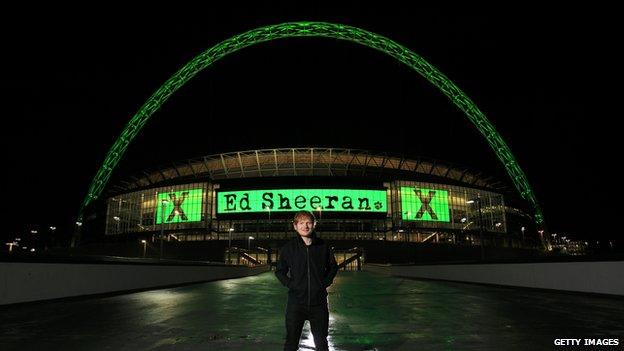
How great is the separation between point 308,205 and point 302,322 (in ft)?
221

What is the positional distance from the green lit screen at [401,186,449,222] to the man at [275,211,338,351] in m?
71.4

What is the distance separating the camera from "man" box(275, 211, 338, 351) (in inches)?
187

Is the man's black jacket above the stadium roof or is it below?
below

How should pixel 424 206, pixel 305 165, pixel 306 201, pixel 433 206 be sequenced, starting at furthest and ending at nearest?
1. pixel 305 165
2. pixel 433 206
3. pixel 424 206
4. pixel 306 201

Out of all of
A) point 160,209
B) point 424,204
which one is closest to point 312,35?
point 424,204

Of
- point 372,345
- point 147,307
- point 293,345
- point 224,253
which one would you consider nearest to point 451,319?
point 372,345

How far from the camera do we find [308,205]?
Answer: 72.2 meters

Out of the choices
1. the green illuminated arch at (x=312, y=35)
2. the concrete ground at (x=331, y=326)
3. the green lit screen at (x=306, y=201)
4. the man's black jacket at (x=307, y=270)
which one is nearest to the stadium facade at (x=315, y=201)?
the green lit screen at (x=306, y=201)

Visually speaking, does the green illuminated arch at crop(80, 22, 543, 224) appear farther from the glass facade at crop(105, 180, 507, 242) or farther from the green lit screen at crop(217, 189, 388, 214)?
the green lit screen at crop(217, 189, 388, 214)

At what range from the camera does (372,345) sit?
21.8 feet

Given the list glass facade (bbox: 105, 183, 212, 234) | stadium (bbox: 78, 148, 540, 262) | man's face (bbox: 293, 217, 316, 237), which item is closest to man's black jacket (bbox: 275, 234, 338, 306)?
man's face (bbox: 293, 217, 316, 237)

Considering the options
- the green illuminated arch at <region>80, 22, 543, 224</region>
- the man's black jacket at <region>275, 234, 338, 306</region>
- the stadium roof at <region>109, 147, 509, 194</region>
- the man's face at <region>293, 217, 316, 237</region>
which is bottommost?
the man's black jacket at <region>275, 234, 338, 306</region>

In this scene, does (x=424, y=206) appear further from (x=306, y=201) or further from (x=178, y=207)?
(x=178, y=207)

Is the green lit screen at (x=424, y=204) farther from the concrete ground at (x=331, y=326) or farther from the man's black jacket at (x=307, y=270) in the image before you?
the man's black jacket at (x=307, y=270)
